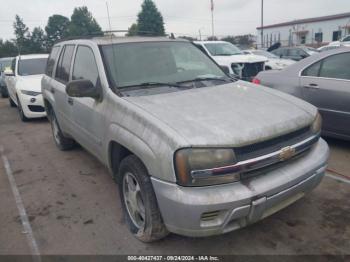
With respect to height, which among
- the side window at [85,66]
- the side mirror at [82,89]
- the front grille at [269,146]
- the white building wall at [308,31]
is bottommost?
the white building wall at [308,31]

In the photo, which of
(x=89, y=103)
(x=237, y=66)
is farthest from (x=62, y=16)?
(x=89, y=103)

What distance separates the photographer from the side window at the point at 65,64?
445cm

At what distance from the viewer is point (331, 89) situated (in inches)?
182

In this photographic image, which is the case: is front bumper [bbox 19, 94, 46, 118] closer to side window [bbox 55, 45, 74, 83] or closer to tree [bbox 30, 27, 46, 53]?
side window [bbox 55, 45, 74, 83]

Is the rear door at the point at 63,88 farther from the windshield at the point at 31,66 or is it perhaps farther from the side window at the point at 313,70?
the windshield at the point at 31,66

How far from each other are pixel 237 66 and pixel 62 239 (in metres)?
7.99

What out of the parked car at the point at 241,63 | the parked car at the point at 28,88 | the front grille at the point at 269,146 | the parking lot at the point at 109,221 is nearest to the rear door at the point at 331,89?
the parking lot at the point at 109,221

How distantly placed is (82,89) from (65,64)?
161 centimetres

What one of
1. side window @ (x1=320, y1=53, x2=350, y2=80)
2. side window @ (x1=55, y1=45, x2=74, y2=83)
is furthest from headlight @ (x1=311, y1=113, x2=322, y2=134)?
side window @ (x1=55, y1=45, x2=74, y2=83)

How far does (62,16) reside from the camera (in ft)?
276

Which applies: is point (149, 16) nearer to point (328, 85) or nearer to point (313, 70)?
point (313, 70)

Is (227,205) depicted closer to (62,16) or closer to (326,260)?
(326,260)

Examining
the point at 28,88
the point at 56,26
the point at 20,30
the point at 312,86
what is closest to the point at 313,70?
the point at 312,86

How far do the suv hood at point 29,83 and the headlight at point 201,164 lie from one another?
6.79m
